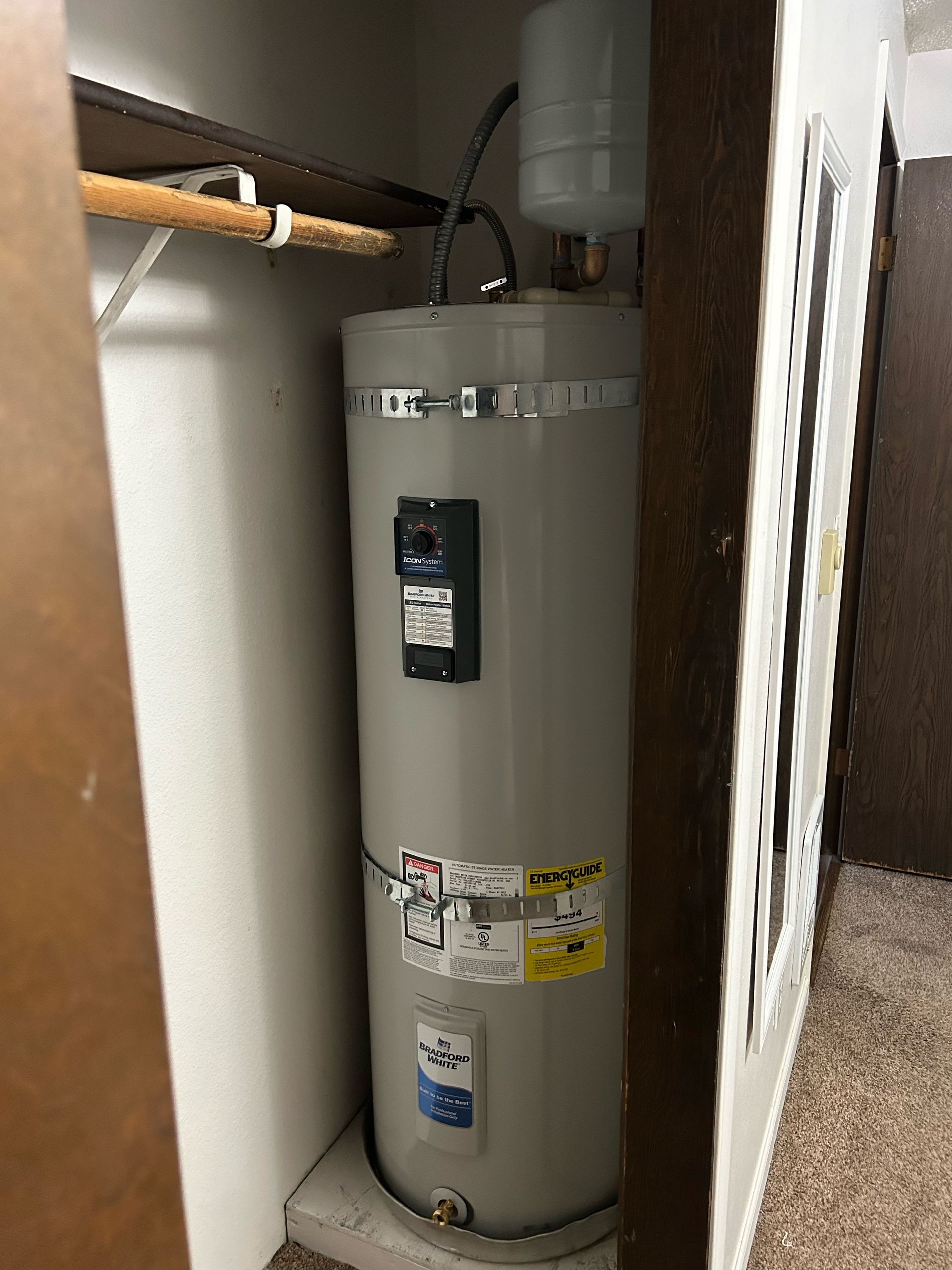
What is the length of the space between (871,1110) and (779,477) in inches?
61.7

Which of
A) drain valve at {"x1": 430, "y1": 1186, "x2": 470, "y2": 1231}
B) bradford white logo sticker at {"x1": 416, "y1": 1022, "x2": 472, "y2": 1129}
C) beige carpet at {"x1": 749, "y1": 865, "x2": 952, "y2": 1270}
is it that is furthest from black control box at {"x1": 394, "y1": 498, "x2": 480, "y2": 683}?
beige carpet at {"x1": 749, "y1": 865, "x2": 952, "y2": 1270}

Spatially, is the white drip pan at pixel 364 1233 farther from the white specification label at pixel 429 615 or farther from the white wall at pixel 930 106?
the white wall at pixel 930 106

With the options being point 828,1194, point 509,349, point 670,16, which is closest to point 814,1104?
point 828,1194

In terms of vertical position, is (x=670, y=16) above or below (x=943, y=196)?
below

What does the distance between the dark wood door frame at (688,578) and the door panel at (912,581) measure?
199 cm

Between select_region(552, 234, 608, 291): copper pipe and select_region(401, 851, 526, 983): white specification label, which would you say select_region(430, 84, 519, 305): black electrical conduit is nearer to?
select_region(552, 234, 608, 291): copper pipe

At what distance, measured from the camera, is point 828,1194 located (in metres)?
1.90

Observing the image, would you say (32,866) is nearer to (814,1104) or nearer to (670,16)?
(670,16)

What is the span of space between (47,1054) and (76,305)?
18 cm

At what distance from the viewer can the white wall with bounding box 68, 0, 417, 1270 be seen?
1.35 m

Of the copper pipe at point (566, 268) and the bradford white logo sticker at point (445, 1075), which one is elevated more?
the copper pipe at point (566, 268)

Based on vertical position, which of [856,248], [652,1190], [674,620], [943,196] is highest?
[943,196]

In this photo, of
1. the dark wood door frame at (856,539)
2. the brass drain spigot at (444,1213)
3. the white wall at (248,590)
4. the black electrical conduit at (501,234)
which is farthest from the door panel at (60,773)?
the dark wood door frame at (856,539)

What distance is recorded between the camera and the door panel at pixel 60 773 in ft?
0.71
